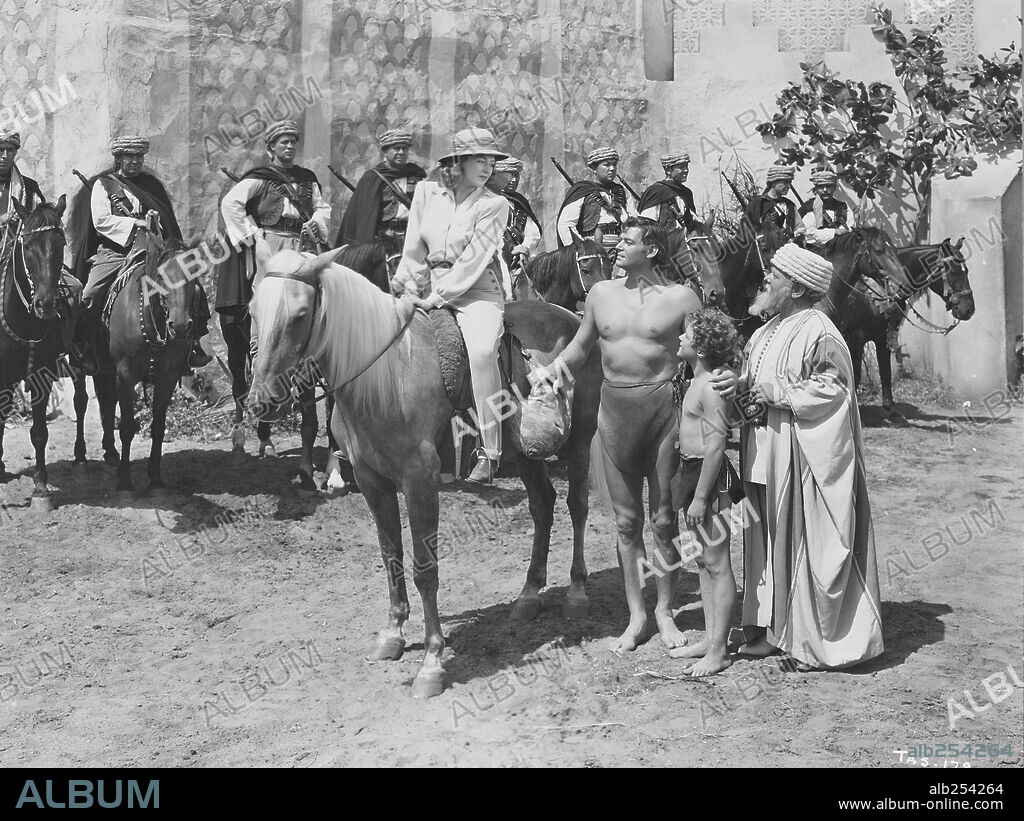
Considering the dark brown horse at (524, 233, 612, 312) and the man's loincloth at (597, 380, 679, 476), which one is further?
the dark brown horse at (524, 233, 612, 312)

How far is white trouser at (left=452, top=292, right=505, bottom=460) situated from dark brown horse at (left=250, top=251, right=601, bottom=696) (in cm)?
18

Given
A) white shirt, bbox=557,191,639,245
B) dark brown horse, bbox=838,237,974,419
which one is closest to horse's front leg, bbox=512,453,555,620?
white shirt, bbox=557,191,639,245

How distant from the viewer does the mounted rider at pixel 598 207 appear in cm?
1204

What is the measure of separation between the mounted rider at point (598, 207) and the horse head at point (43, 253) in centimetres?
460

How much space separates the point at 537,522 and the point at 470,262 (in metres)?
1.78

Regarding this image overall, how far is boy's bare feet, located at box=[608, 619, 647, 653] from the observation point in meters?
7.03

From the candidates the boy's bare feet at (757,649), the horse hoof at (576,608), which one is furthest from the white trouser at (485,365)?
the boy's bare feet at (757,649)

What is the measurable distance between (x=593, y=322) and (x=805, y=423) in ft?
4.26

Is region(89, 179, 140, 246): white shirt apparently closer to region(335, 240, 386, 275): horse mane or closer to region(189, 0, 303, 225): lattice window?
region(335, 240, 386, 275): horse mane

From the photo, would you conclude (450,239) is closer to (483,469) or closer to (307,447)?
(483,469)

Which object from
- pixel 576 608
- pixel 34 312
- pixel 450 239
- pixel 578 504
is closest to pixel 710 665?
pixel 576 608

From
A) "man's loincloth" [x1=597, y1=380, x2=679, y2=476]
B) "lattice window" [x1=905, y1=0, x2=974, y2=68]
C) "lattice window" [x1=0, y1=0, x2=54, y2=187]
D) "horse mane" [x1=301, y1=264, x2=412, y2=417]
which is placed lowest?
"man's loincloth" [x1=597, y1=380, x2=679, y2=476]
